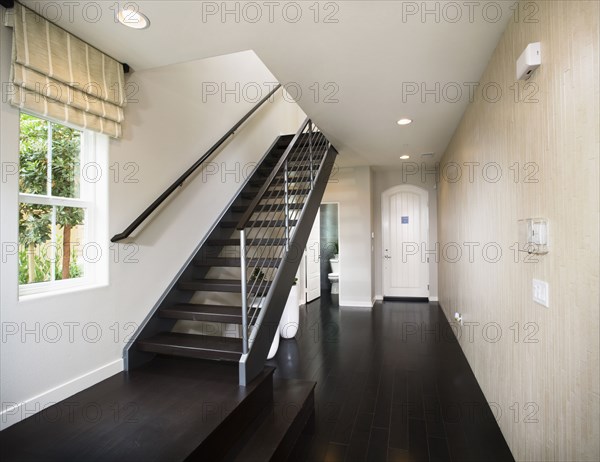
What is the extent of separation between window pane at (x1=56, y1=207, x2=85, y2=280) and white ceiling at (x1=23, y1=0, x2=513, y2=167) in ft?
3.78

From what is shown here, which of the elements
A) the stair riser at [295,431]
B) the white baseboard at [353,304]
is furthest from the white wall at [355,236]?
the stair riser at [295,431]

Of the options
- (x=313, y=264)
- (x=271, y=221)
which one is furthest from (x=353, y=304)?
(x=271, y=221)

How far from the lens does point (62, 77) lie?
211 cm

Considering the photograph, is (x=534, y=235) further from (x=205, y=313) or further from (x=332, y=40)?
(x=205, y=313)

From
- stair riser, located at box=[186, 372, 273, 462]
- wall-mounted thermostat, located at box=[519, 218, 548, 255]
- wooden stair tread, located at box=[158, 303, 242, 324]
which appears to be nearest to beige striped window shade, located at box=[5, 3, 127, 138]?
wooden stair tread, located at box=[158, 303, 242, 324]

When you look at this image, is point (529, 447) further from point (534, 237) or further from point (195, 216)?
point (195, 216)

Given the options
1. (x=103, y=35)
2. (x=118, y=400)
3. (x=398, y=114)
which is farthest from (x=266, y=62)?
(x=118, y=400)

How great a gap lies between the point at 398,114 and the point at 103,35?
8.68 ft

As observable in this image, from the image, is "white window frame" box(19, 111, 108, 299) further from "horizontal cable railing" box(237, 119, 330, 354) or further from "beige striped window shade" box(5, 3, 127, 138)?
"horizontal cable railing" box(237, 119, 330, 354)

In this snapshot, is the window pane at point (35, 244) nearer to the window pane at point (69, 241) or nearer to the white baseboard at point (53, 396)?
the window pane at point (69, 241)

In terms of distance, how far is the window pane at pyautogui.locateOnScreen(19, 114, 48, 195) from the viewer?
6.72 ft

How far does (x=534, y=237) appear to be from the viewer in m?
1.59

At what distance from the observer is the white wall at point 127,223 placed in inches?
75.3

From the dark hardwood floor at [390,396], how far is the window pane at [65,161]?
7.31 feet
